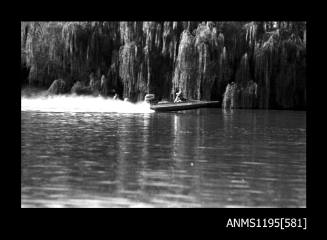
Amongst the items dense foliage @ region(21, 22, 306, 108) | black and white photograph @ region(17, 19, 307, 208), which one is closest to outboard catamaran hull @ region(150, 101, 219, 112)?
black and white photograph @ region(17, 19, 307, 208)

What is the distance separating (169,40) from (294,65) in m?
7.56

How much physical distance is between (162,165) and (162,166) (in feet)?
0.46

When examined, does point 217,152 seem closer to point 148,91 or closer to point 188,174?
point 188,174

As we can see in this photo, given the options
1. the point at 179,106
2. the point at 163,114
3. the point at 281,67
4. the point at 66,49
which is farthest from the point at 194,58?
the point at 66,49

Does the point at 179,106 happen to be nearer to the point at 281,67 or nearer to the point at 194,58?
the point at 194,58

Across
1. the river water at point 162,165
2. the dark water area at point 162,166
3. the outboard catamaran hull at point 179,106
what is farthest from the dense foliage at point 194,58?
the dark water area at point 162,166

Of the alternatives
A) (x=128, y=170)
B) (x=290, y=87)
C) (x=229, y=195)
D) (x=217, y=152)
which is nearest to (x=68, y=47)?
(x=290, y=87)

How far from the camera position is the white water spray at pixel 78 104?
38375 mm

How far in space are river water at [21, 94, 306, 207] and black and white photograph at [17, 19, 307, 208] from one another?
0.03 metres

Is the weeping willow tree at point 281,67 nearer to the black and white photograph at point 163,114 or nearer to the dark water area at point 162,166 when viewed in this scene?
the black and white photograph at point 163,114

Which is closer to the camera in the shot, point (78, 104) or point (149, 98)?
point (149, 98)

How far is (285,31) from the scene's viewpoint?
39594 millimetres

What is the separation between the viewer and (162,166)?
592 inches

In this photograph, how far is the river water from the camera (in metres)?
11.4
